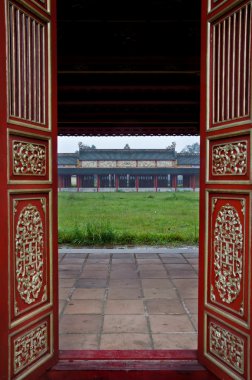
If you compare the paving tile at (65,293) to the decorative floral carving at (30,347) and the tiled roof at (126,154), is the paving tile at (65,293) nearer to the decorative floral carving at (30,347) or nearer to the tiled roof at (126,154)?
the decorative floral carving at (30,347)

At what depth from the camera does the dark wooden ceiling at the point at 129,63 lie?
2.77 m

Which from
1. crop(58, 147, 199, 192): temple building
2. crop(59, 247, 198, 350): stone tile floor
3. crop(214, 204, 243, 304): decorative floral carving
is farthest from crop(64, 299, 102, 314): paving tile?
crop(58, 147, 199, 192): temple building

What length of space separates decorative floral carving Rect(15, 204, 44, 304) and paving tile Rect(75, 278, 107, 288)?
1615mm

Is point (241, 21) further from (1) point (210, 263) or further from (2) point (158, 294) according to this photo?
(2) point (158, 294)

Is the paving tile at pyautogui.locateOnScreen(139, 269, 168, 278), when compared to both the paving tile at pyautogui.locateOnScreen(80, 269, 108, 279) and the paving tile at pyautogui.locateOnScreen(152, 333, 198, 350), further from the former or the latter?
the paving tile at pyautogui.locateOnScreen(152, 333, 198, 350)

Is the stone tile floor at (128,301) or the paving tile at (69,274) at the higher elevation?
the stone tile floor at (128,301)

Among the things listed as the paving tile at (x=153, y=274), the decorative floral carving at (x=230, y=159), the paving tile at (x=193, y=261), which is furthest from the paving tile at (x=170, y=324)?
the paving tile at (x=193, y=261)

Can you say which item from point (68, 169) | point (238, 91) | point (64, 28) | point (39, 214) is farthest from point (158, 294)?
point (68, 169)

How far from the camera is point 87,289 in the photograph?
10.4 feet

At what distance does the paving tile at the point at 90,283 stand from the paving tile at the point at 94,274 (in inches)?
4.5

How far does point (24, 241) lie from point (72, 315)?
117 centimetres

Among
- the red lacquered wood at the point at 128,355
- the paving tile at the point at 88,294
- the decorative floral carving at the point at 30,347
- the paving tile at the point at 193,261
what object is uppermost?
the decorative floral carving at the point at 30,347

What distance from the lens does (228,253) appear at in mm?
1640

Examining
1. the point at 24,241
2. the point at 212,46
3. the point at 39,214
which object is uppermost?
the point at 212,46
